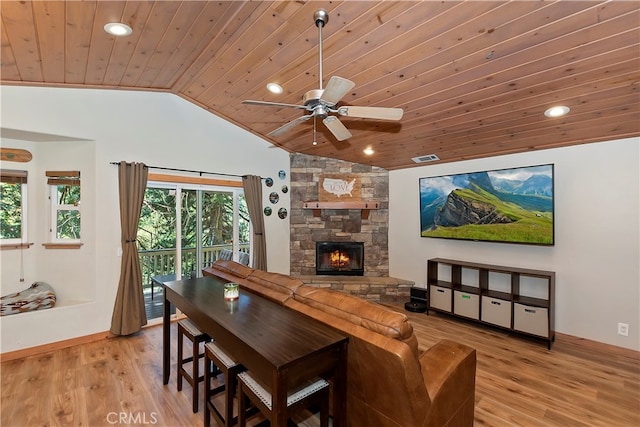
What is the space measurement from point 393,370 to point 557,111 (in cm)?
295

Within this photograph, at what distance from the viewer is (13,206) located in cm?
358

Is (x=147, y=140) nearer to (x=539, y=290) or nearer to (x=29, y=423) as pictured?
(x=29, y=423)

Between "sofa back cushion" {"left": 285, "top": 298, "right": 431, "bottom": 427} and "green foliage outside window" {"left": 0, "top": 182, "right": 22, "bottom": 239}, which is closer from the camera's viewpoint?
"sofa back cushion" {"left": 285, "top": 298, "right": 431, "bottom": 427}

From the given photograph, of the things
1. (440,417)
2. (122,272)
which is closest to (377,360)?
(440,417)

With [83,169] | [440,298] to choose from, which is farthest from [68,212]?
[440,298]

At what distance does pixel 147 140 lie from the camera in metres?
3.93

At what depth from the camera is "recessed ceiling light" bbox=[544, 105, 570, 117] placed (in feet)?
8.94

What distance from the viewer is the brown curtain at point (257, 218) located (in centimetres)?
496

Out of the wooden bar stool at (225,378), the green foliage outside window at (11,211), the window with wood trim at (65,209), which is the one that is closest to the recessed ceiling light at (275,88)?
the wooden bar stool at (225,378)

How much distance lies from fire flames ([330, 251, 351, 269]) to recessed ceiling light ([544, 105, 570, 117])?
3628 mm

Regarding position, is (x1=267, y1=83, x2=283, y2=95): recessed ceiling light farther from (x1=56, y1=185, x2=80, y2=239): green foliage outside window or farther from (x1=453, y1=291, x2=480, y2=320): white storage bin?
(x1=453, y1=291, x2=480, y2=320): white storage bin

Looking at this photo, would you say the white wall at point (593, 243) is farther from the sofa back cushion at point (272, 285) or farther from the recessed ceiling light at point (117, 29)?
the recessed ceiling light at point (117, 29)

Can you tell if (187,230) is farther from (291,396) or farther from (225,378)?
(291,396)

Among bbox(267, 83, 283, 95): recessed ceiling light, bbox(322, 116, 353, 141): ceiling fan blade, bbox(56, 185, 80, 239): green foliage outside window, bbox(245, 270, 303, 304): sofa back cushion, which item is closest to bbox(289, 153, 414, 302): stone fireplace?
bbox(267, 83, 283, 95): recessed ceiling light
